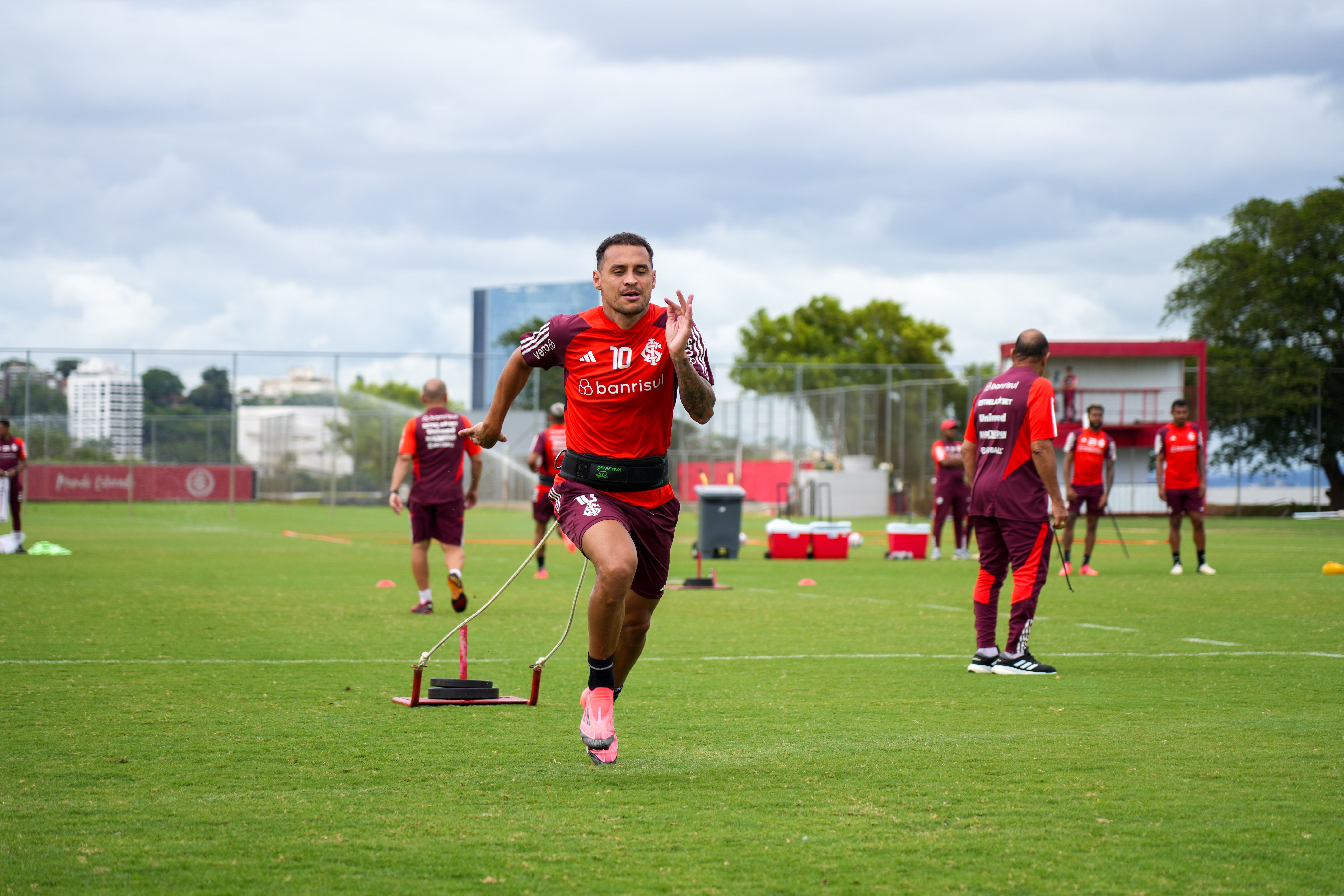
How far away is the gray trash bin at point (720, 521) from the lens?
20547 millimetres

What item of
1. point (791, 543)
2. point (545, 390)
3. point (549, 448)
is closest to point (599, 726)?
point (549, 448)

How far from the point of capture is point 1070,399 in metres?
42.2

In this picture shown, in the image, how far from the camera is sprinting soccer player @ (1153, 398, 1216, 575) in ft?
57.9

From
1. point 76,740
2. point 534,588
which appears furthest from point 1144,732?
point 534,588

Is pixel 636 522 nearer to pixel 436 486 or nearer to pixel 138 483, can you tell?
pixel 436 486

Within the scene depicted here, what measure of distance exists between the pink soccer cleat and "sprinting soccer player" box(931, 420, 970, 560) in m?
14.8

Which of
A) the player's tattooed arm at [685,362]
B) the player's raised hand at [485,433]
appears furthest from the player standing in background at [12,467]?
the player's tattooed arm at [685,362]

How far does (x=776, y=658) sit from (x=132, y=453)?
36.1 meters

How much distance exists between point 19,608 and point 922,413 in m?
34.7

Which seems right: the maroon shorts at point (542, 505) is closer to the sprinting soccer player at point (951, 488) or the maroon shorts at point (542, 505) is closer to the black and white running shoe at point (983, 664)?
the sprinting soccer player at point (951, 488)

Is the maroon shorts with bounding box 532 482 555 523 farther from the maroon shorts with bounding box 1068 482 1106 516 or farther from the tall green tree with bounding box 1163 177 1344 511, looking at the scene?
the tall green tree with bounding box 1163 177 1344 511

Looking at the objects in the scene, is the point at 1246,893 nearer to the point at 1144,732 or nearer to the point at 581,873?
the point at 581,873

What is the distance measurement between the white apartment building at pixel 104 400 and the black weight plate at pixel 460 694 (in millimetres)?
36129

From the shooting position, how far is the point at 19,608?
40.1 ft
